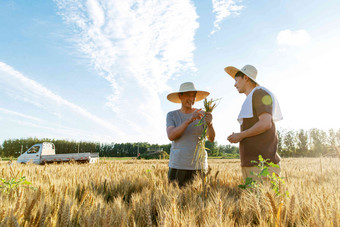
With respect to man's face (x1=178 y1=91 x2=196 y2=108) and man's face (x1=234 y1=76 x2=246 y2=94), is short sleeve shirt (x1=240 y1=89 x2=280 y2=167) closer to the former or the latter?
man's face (x1=234 y1=76 x2=246 y2=94)

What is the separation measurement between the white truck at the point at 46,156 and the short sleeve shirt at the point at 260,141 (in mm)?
13674

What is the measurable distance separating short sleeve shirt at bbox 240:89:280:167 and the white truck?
1367 cm

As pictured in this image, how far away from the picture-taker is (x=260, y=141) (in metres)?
2.37

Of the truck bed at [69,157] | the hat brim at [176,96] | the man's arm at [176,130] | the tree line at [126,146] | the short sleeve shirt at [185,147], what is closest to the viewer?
the man's arm at [176,130]

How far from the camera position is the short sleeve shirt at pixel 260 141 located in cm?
231

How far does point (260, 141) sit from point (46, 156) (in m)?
17.0

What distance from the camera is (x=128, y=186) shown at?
2.39 metres

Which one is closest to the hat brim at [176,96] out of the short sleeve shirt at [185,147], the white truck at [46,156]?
the short sleeve shirt at [185,147]

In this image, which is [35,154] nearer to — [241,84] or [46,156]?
[46,156]

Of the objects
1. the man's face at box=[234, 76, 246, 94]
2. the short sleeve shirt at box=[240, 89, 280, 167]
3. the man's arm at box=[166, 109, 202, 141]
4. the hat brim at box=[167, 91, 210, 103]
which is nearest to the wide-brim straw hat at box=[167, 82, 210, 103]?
the hat brim at box=[167, 91, 210, 103]

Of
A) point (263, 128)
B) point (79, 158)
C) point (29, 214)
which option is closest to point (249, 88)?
point (263, 128)

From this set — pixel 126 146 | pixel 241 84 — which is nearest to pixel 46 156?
pixel 241 84

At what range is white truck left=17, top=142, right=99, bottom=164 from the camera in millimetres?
14567

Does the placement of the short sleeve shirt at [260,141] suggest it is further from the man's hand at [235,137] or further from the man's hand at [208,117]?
the man's hand at [208,117]
